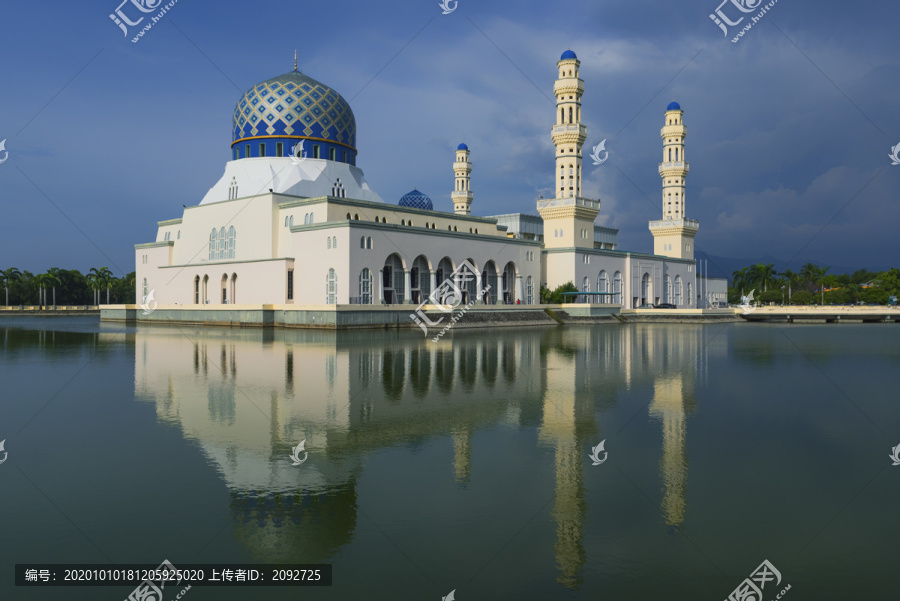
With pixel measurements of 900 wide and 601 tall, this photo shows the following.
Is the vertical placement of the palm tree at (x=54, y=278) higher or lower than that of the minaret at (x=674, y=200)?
lower

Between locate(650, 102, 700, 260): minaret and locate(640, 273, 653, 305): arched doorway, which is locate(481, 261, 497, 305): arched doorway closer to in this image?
locate(640, 273, 653, 305): arched doorway

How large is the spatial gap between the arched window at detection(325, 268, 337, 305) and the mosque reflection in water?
45.4 feet

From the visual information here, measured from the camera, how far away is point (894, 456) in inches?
306

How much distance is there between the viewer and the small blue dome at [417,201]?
50969 mm

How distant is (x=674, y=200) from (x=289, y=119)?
34923 millimetres

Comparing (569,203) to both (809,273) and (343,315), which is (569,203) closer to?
(343,315)

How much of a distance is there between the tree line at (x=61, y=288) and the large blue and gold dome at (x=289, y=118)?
132 ft

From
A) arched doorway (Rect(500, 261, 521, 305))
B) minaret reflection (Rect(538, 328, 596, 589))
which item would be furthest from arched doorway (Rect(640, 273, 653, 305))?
minaret reflection (Rect(538, 328, 596, 589))

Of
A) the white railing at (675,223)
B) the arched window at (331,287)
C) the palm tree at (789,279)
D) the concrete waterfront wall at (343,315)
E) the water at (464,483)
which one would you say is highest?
the white railing at (675,223)

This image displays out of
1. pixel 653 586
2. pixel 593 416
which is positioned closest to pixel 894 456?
pixel 593 416

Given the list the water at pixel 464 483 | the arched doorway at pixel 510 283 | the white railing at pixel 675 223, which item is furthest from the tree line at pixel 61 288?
the water at pixel 464 483

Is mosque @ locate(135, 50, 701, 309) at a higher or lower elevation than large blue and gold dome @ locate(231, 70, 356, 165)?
lower

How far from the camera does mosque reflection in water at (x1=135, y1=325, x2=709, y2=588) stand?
5629mm

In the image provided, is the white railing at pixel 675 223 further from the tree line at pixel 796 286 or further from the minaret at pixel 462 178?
the tree line at pixel 796 286
